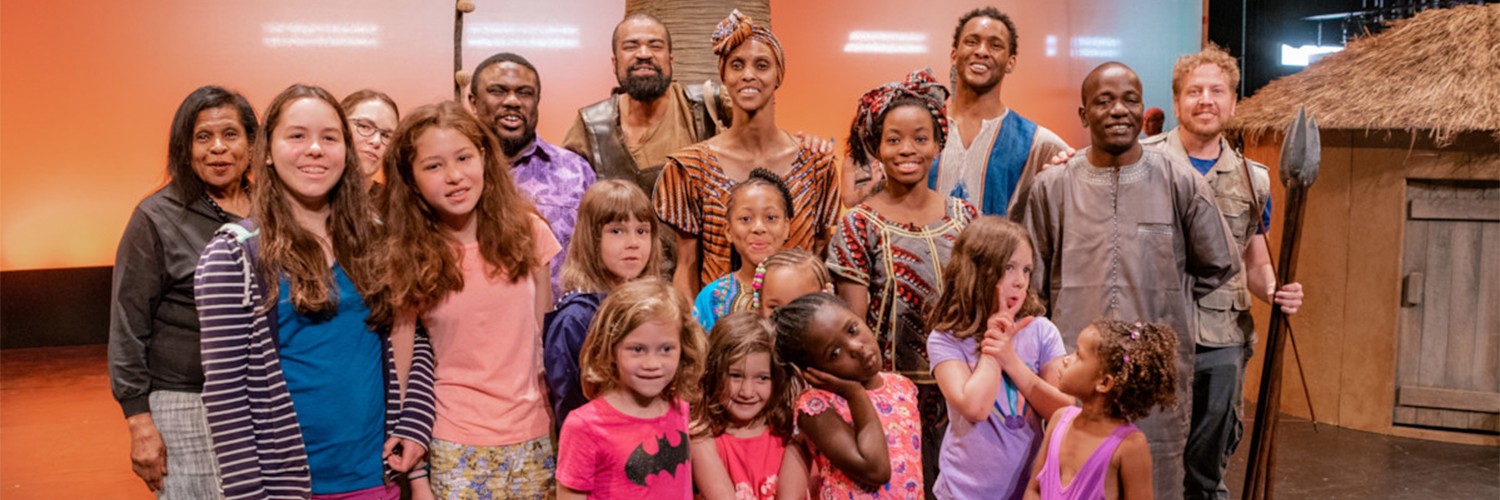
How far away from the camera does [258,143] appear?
8.52 ft

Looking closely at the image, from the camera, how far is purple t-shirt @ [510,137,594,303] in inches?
156

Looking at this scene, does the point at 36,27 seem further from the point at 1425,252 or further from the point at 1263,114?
the point at 1425,252

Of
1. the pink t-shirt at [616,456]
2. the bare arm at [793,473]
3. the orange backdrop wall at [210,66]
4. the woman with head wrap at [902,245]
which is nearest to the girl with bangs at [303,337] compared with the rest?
the pink t-shirt at [616,456]

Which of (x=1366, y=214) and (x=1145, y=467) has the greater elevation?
(x=1366, y=214)

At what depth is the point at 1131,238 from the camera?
340 centimetres

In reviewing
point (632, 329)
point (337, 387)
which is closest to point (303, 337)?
point (337, 387)

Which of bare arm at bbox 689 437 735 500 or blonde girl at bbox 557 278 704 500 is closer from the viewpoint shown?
blonde girl at bbox 557 278 704 500

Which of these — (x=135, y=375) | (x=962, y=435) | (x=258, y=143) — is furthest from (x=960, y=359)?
(x=135, y=375)

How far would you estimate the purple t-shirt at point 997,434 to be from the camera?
2973 millimetres

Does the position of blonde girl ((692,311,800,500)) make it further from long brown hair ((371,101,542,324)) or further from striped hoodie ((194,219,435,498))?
striped hoodie ((194,219,435,498))

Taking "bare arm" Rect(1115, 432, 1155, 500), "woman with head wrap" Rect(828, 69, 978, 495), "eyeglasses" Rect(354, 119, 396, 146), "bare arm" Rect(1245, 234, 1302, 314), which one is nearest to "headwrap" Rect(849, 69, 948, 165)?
"woman with head wrap" Rect(828, 69, 978, 495)

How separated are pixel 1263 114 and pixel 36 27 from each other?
837 cm

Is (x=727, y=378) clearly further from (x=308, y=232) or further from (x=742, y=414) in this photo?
(x=308, y=232)

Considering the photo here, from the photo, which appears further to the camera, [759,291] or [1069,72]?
[1069,72]
